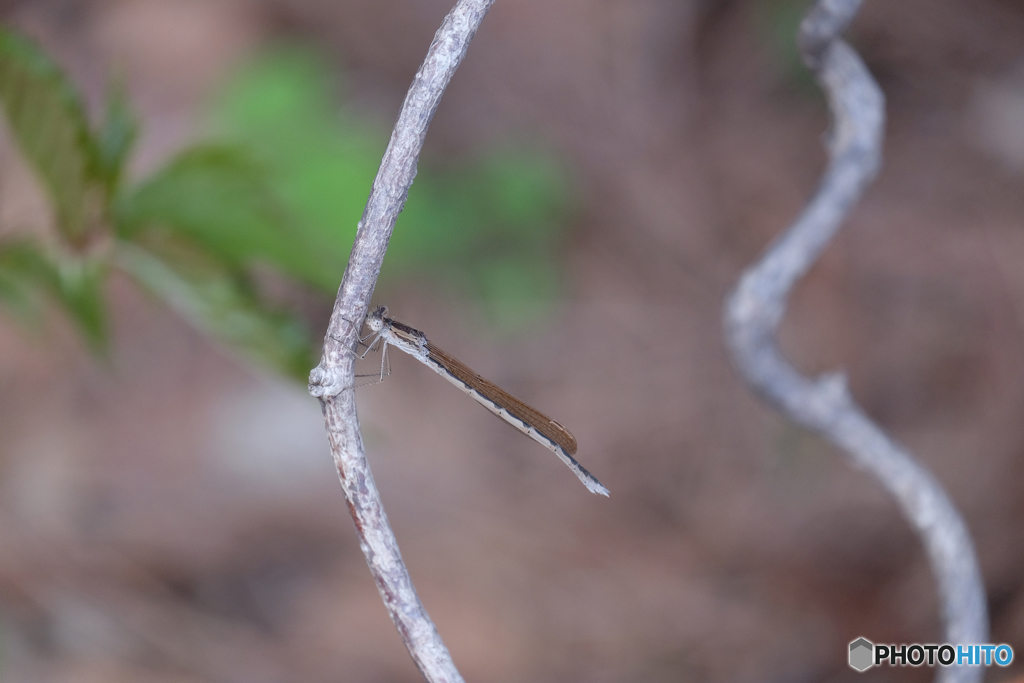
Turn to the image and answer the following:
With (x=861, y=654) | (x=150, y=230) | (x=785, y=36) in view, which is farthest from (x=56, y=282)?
(x=785, y=36)

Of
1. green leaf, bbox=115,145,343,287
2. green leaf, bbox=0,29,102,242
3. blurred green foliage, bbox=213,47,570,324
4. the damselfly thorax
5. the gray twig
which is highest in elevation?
blurred green foliage, bbox=213,47,570,324

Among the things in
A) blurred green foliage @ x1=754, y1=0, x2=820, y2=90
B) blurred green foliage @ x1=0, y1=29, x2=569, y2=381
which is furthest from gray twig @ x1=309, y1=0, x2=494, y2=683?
blurred green foliage @ x1=754, y1=0, x2=820, y2=90

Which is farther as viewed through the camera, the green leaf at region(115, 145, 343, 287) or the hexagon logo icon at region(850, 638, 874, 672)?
the hexagon logo icon at region(850, 638, 874, 672)

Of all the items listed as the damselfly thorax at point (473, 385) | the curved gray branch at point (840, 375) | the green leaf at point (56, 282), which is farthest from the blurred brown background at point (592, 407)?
the green leaf at point (56, 282)

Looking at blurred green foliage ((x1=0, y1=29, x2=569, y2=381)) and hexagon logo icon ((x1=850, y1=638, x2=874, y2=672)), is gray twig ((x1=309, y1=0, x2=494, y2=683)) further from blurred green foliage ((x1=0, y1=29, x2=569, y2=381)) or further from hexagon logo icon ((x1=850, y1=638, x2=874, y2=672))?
hexagon logo icon ((x1=850, y1=638, x2=874, y2=672))

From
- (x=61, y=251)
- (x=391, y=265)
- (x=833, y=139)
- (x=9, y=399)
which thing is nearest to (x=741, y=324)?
(x=833, y=139)
